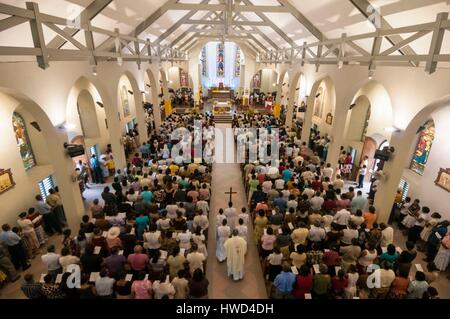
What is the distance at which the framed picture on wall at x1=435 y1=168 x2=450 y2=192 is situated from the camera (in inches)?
297

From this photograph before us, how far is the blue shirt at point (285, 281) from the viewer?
16.6 feet

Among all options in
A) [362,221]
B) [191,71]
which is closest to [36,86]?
[362,221]

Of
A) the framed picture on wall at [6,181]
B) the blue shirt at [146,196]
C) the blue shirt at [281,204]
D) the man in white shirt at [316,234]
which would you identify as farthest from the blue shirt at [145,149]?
→ the man in white shirt at [316,234]

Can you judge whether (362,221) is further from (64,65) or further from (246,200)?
(64,65)

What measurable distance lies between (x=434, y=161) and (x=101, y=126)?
12.9 m

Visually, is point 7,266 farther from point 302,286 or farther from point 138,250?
point 302,286

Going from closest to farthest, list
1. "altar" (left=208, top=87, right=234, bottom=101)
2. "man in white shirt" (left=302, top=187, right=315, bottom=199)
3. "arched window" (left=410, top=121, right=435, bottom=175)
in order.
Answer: "man in white shirt" (left=302, top=187, right=315, bottom=199), "arched window" (left=410, top=121, right=435, bottom=175), "altar" (left=208, top=87, right=234, bottom=101)

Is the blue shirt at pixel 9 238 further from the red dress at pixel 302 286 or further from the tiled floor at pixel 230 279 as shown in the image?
the red dress at pixel 302 286

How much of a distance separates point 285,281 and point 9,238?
6260 millimetres

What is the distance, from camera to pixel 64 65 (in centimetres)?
730

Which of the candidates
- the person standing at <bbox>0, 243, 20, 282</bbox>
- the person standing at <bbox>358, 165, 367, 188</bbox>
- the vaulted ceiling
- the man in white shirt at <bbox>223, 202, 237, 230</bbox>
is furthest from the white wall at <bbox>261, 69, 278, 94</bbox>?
the person standing at <bbox>0, 243, 20, 282</bbox>

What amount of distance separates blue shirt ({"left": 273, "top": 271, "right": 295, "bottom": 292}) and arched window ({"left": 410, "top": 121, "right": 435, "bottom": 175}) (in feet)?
21.4

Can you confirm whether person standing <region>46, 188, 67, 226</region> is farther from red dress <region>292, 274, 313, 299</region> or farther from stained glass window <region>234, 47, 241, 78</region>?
stained glass window <region>234, 47, 241, 78</region>

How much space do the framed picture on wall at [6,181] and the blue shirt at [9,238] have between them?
1462mm
